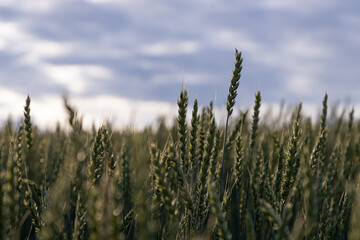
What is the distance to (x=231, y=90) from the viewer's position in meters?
2.56

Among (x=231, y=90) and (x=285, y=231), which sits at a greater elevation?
(x=231, y=90)

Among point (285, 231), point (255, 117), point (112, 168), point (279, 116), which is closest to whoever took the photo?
point (285, 231)

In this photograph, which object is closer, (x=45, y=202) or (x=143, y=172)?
(x=143, y=172)

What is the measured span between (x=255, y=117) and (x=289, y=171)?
0.84 m

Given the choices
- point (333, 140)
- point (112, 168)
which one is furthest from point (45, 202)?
point (333, 140)

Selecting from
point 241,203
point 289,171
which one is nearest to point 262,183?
point 241,203

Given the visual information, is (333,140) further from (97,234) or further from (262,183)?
(97,234)

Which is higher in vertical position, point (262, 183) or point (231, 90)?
point (231, 90)

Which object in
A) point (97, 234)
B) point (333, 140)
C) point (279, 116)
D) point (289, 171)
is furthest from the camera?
point (279, 116)

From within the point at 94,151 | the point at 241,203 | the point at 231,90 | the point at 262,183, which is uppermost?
the point at 231,90

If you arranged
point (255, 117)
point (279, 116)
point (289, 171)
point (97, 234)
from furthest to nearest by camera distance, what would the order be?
1. point (279, 116)
2. point (255, 117)
3. point (289, 171)
4. point (97, 234)

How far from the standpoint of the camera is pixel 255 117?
3.13 m

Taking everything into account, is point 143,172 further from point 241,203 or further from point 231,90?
point 241,203

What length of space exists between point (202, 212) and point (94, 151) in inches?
31.1
